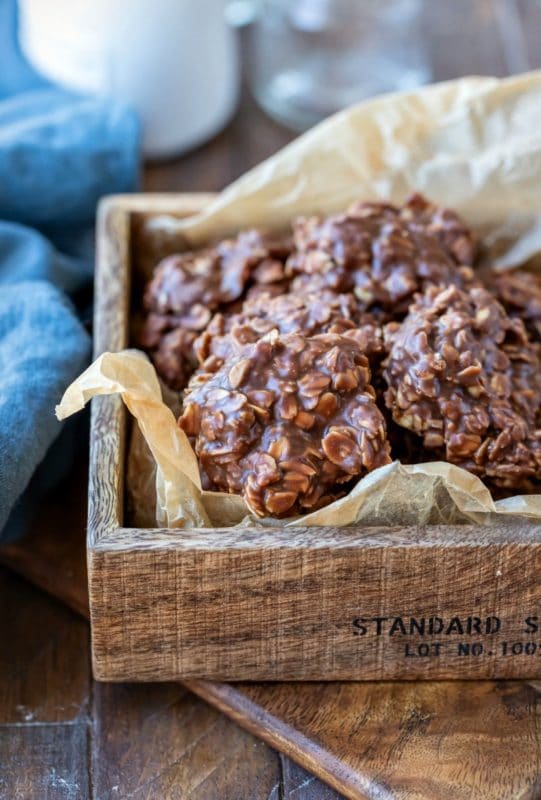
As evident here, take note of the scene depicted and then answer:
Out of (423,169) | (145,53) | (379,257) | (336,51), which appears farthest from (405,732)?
(336,51)

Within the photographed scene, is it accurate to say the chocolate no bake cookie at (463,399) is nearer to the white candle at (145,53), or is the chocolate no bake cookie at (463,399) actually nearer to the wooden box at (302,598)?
the wooden box at (302,598)

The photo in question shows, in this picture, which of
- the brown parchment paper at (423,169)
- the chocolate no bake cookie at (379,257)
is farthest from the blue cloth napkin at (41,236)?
the chocolate no bake cookie at (379,257)

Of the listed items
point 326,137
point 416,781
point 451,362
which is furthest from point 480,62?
point 416,781

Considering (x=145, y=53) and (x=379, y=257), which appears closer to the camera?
(x=379, y=257)

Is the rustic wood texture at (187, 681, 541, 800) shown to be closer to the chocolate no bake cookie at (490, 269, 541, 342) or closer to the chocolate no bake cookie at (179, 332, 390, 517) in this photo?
the chocolate no bake cookie at (179, 332, 390, 517)

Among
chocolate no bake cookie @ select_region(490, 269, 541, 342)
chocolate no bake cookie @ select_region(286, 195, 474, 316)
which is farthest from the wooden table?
chocolate no bake cookie @ select_region(490, 269, 541, 342)

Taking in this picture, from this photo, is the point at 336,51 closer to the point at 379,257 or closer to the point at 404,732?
the point at 379,257

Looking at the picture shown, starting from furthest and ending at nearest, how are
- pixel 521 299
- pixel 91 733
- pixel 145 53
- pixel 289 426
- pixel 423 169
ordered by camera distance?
pixel 145 53
pixel 423 169
pixel 521 299
pixel 91 733
pixel 289 426
